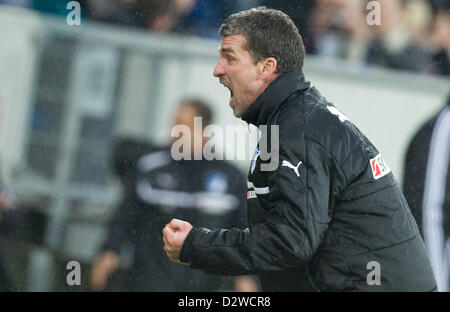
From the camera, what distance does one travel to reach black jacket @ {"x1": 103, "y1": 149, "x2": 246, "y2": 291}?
15.2ft

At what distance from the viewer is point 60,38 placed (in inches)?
203

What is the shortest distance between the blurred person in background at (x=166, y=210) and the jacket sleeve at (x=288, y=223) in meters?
1.78

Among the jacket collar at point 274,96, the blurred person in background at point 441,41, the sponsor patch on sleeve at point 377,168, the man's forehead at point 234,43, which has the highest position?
the blurred person in background at point 441,41

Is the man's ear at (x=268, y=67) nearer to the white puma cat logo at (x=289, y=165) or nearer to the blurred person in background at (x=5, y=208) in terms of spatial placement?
the white puma cat logo at (x=289, y=165)

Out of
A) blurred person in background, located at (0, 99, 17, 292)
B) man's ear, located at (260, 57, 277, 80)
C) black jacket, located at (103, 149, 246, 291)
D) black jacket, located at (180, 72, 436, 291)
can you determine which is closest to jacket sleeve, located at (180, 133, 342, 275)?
black jacket, located at (180, 72, 436, 291)

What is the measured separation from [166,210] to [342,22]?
1759 mm

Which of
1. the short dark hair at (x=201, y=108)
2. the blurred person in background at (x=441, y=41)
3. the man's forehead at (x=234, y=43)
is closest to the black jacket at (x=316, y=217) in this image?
the man's forehead at (x=234, y=43)

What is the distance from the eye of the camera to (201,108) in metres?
4.89

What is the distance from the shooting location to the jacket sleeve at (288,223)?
109 inches

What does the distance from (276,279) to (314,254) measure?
0.80ft

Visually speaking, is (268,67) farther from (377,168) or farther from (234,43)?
(377,168)

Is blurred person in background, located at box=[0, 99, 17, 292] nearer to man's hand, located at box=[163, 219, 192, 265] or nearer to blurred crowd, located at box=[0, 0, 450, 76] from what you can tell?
blurred crowd, located at box=[0, 0, 450, 76]
